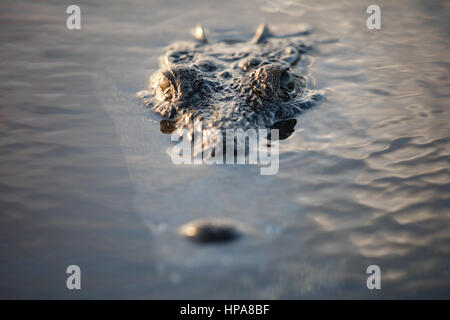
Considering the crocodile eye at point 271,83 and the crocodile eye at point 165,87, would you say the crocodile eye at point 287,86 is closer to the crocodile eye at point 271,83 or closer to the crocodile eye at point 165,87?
the crocodile eye at point 271,83

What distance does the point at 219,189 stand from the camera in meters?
3.46

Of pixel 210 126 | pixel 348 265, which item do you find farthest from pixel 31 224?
pixel 348 265

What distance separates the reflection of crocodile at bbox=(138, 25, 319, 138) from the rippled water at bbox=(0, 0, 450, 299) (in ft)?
0.70

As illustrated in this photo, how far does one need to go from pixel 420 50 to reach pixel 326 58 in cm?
145

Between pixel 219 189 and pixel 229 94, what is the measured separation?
5.23 feet

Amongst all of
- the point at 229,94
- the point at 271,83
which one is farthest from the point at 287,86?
the point at 229,94

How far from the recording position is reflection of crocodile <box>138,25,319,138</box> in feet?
14.4

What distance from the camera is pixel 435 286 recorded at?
2.87 meters

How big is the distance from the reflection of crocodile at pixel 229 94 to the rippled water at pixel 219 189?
214 millimetres

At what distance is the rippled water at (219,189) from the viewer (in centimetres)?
292

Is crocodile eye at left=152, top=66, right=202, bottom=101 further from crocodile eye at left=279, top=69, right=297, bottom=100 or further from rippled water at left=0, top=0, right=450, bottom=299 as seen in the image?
crocodile eye at left=279, top=69, right=297, bottom=100

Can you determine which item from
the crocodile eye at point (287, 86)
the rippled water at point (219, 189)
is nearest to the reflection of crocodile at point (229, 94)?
the crocodile eye at point (287, 86)

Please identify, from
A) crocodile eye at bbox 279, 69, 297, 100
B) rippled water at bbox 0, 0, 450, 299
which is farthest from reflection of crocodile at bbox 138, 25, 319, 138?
rippled water at bbox 0, 0, 450, 299
